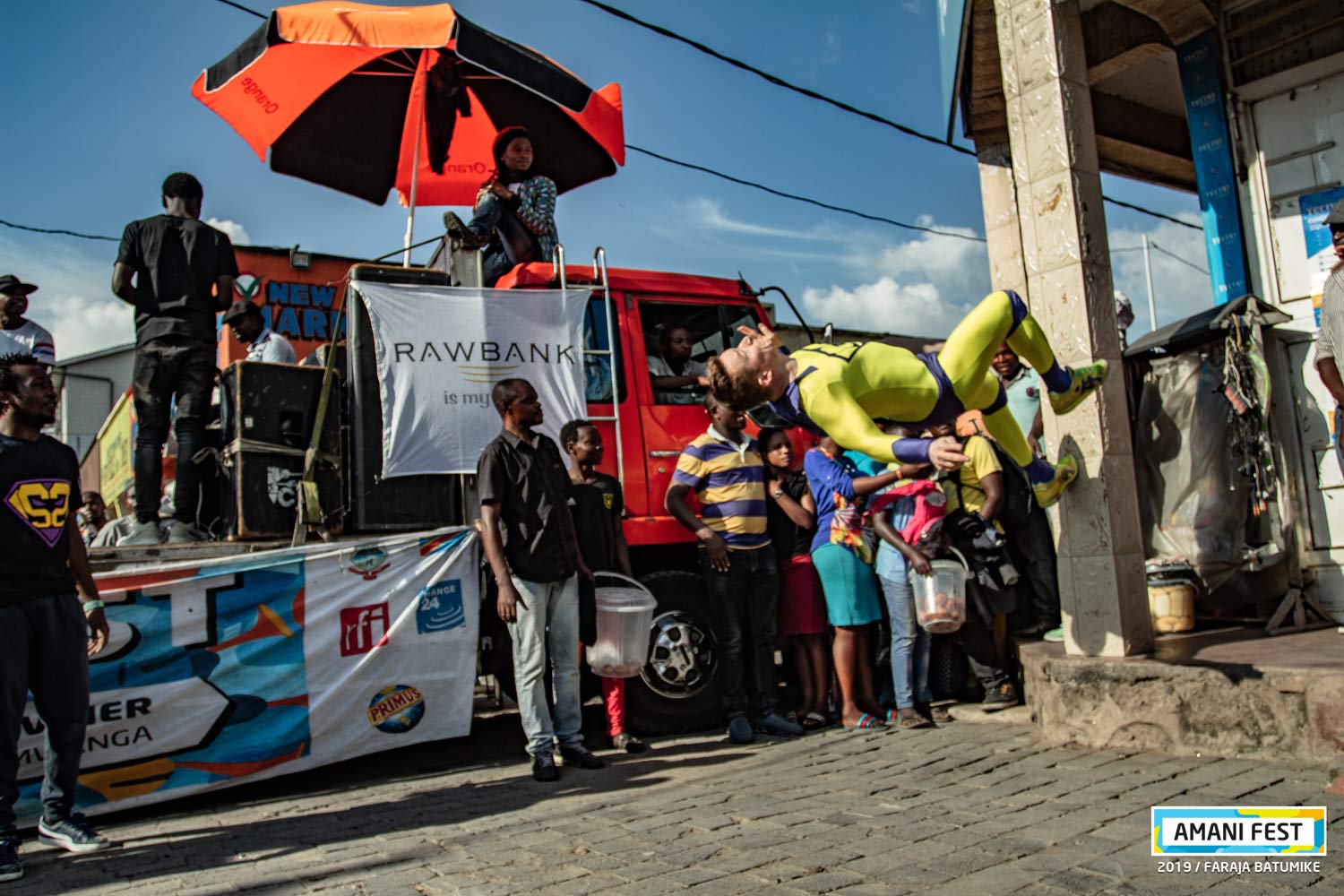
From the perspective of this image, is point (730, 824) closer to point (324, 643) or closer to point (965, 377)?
point (965, 377)

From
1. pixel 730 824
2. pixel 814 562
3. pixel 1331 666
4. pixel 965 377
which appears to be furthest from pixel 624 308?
pixel 1331 666

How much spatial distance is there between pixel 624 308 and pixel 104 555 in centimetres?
342

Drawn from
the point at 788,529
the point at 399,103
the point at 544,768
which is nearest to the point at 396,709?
the point at 544,768

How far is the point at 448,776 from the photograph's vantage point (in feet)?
18.6

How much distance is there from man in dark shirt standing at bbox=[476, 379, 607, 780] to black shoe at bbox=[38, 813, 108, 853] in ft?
6.66

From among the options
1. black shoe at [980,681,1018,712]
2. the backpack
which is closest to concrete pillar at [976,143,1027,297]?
the backpack

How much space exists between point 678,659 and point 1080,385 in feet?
9.61

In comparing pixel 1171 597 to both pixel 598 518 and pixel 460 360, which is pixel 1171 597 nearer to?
pixel 598 518

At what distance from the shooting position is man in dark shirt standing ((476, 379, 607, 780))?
5.43 m

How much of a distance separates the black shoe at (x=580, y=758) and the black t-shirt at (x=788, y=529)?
6.31 feet

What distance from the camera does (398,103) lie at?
26.9 ft

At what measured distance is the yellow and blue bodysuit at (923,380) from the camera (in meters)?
4.28

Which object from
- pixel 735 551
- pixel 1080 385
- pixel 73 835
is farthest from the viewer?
pixel 735 551

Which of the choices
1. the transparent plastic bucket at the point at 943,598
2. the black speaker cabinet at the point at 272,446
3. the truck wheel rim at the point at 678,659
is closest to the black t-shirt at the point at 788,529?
the truck wheel rim at the point at 678,659
